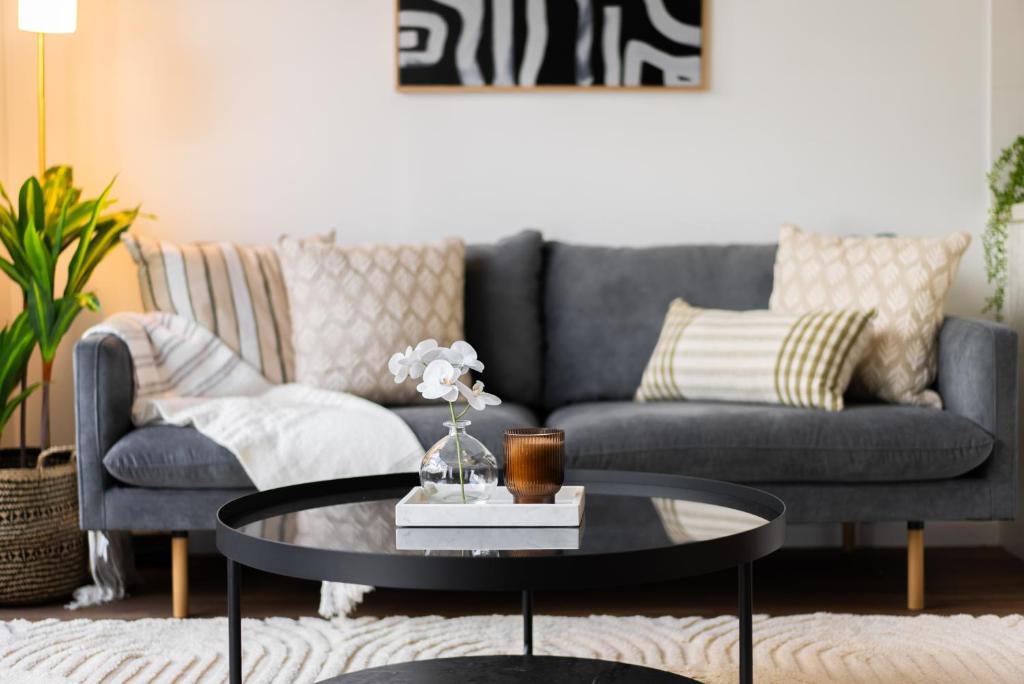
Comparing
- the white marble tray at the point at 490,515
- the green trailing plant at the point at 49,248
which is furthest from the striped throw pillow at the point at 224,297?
the white marble tray at the point at 490,515

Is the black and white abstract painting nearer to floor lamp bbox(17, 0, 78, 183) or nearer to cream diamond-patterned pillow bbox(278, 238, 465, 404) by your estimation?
cream diamond-patterned pillow bbox(278, 238, 465, 404)

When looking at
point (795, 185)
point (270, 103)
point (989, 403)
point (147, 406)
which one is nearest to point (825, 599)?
point (989, 403)

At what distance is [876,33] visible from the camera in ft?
12.0

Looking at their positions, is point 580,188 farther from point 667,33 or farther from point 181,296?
point 181,296

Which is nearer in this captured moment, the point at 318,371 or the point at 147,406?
the point at 147,406

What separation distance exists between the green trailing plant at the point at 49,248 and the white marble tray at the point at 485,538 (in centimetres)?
168

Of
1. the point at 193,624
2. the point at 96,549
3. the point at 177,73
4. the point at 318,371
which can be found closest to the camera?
the point at 193,624

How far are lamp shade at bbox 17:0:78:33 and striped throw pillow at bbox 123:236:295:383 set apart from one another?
0.65 m

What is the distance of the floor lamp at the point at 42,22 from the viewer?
10.7ft

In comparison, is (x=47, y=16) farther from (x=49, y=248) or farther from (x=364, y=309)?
(x=364, y=309)

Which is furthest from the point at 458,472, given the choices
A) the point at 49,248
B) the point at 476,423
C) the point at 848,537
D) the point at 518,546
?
the point at 848,537

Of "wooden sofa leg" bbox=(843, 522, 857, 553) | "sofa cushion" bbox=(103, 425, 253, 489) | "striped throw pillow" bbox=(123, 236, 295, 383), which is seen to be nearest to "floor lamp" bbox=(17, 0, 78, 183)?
"striped throw pillow" bbox=(123, 236, 295, 383)

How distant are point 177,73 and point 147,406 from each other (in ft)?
4.20

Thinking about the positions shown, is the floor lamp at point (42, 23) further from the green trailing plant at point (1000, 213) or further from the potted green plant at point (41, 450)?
the green trailing plant at point (1000, 213)
